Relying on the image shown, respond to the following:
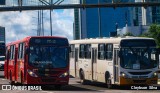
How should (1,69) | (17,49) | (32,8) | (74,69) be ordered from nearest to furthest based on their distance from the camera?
(17,49), (74,69), (32,8), (1,69)

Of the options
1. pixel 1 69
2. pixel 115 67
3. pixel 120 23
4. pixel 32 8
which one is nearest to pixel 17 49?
pixel 115 67

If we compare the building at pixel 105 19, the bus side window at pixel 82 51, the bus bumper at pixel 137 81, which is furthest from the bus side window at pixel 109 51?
the building at pixel 105 19

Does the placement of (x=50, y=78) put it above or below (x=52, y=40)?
below

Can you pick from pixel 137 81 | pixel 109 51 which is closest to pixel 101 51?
pixel 109 51

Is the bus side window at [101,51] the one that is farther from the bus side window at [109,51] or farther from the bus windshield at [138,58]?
the bus windshield at [138,58]

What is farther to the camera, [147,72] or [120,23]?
[120,23]

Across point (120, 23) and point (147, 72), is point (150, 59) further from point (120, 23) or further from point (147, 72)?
point (120, 23)

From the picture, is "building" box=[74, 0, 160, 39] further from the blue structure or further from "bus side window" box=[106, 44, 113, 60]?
"bus side window" box=[106, 44, 113, 60]

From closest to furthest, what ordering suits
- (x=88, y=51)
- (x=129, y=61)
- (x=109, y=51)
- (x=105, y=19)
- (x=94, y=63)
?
(x=129, y=61) < (x=109, y=51) < (x=94, y=63) < (x=88, y=51) < (x=105, y=19)

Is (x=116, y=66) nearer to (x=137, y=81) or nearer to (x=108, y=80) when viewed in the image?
(x=137, y=81)

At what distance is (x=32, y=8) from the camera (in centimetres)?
4009

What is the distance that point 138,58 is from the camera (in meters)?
24.9

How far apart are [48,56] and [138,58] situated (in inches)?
175

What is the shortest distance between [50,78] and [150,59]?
5072 mm
